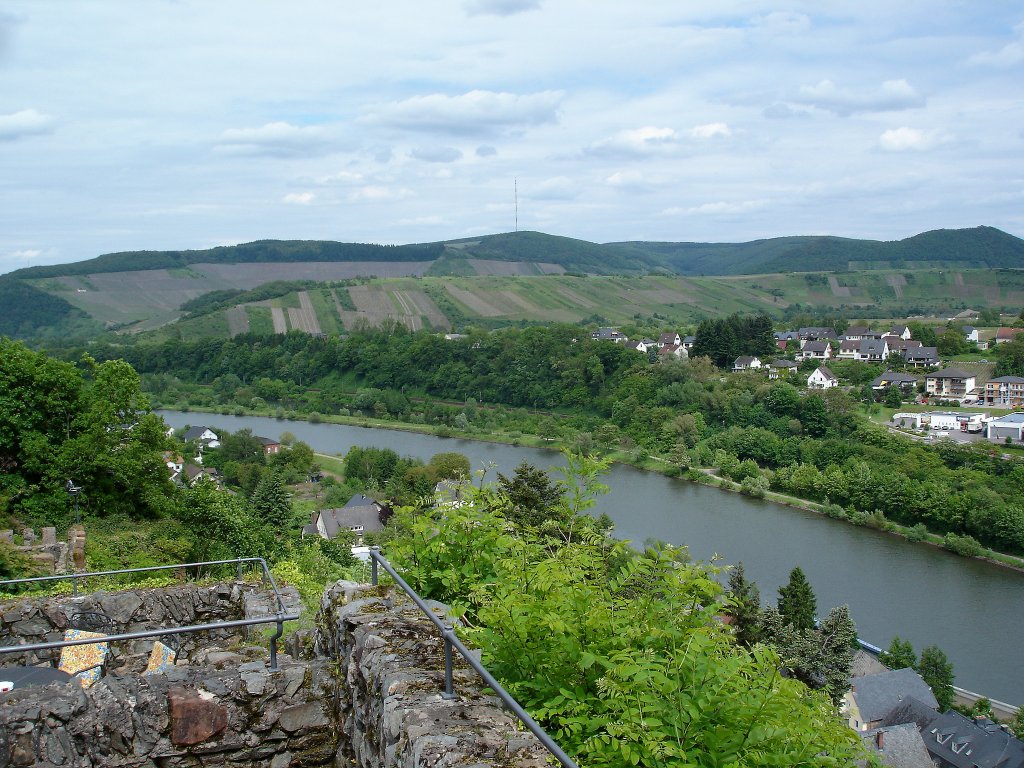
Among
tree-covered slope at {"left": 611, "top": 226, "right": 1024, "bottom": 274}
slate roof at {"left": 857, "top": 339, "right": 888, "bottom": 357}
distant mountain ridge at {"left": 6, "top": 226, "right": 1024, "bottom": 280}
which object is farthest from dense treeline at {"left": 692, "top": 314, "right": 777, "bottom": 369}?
tree-covered slope at {"left": 611, "top": 226, "right": 1024, "bottom": 274}

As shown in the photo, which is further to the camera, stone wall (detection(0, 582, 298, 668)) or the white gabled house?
the white gabled house

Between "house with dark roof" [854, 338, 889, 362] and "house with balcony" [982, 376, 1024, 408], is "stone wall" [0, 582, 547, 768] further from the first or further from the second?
"house with dark roof" [854, 338, 889, 362]

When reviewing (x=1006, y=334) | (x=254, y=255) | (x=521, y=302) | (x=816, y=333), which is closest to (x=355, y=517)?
(x=816, y=333)

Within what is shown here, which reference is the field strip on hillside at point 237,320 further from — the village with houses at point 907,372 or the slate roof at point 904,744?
the slate roof at point 904,744

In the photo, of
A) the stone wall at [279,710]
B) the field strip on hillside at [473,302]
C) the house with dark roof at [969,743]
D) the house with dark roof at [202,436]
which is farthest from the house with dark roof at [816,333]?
the stone wall at [279,710]

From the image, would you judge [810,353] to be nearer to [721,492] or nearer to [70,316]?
[721,492]

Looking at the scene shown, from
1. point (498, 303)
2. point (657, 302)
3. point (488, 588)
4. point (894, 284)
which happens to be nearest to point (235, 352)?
point (498, 303)
